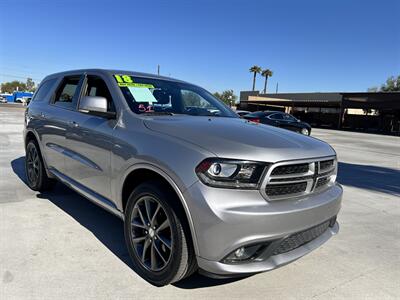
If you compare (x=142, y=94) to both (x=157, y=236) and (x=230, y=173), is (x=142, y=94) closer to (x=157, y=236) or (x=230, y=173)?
(x=157, y=236)

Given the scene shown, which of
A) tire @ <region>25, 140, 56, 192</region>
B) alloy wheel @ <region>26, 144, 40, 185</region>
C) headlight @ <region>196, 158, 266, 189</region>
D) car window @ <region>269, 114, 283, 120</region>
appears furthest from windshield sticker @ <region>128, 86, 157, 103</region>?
car window @ <region>269, 114, 283, 120</region>

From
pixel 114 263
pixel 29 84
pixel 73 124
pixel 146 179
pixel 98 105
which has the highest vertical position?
pixel 29 84

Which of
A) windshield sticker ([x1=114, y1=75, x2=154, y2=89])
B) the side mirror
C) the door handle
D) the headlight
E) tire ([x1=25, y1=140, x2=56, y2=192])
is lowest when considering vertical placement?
tire ([x1=25, y1=140, x2=56, y2=192])

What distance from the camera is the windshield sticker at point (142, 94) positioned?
12.9 ft

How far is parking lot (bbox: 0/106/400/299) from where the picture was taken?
3.08m

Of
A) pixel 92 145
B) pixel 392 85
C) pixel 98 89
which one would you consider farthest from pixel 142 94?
pixel 392 85

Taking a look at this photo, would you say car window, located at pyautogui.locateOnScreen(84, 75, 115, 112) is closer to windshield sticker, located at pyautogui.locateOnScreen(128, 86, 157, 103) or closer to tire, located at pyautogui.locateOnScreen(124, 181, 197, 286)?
windshield sticker, located at pyautogui.locateOnScreen(128, 86, 157, 103)

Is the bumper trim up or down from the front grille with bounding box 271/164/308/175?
down

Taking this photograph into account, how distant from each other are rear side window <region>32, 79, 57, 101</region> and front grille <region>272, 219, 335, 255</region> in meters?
4.15

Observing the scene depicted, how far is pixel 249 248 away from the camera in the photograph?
8.98 feet

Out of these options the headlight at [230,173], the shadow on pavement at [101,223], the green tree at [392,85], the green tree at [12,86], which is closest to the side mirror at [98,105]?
the shadow on pavement at [101,223]

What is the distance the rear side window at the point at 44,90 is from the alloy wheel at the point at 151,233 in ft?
10.2

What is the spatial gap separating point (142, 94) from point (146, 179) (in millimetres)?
1090

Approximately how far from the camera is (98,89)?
430 cm
